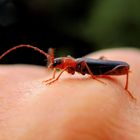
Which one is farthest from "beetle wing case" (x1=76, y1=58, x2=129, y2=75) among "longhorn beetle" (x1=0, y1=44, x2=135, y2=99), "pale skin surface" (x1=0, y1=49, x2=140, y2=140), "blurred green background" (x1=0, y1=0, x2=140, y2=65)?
"blurred green background" (x1=0, y1=0, x2=140, y2=65)

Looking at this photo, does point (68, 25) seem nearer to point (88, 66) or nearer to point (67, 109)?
point (88, 66)

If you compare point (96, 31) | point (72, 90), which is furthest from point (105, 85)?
point (96, 31)

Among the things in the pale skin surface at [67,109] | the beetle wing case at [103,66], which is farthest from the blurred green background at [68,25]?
the pale skin surface at [67,109]

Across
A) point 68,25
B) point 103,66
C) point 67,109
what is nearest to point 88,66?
point 103,66

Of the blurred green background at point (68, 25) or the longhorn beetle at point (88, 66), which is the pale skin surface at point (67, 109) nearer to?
the longhorn beetle at point (88, 66)

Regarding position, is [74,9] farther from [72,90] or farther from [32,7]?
[72,90]

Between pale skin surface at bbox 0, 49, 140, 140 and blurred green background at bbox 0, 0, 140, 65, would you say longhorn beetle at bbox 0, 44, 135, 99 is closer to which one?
pale skin surface at bbox 0, 49, 140, 140
